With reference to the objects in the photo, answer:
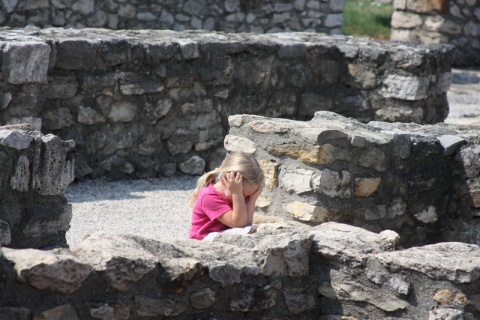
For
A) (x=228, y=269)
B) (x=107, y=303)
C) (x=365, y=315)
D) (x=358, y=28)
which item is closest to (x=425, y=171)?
(x=365, y=315)

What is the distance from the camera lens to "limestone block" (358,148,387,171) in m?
5.29

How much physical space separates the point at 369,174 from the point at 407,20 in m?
10.8

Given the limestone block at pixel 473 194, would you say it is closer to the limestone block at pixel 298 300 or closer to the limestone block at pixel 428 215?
the limestone block at pixel 428 215

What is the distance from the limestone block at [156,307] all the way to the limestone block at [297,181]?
192cm

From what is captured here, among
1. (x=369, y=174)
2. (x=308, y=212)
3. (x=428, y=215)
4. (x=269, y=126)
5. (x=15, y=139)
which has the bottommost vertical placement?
(x=428, y=215)

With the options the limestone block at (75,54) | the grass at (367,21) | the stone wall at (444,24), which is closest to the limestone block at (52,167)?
the limestone block at (75,54)

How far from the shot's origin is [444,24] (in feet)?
50.3

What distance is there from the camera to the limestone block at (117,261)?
323cm

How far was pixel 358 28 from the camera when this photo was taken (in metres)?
17.5

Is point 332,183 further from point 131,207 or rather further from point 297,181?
point 131,207

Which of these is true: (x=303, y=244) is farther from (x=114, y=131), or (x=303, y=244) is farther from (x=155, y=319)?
(x=114, y=131)

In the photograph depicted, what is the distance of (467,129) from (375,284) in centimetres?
259

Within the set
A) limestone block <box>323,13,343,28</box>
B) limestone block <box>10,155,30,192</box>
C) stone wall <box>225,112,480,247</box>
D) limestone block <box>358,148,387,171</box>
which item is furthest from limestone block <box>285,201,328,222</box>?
limestone block <box>323,13,343,28</box>

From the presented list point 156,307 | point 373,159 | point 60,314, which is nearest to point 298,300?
point 156,307
